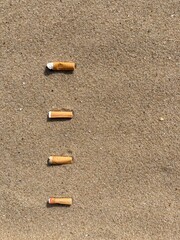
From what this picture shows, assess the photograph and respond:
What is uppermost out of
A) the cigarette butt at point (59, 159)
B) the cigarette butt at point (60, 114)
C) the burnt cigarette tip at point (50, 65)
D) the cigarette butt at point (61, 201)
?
the burnt cigarette tip at point (50, 65)

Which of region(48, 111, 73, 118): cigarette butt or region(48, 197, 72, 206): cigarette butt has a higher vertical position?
region(48, 111, 73, 118): cigarette butt

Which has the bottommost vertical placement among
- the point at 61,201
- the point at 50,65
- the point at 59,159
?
the point at 61,201

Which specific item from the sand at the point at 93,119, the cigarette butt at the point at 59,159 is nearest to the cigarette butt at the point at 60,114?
the sand at the point at 93,119

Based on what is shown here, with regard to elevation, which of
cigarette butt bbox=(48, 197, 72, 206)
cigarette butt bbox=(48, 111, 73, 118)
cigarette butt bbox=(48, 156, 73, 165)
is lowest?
cigarette butt bbox=(48, 197, 72, 206)

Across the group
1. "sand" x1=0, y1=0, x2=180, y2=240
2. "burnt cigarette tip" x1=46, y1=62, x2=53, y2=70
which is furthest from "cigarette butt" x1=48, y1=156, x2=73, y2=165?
"burnt cigarette tip" x1=46, y1=62, x2=53, y2=70

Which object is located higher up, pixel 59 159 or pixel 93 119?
pixel 93 119

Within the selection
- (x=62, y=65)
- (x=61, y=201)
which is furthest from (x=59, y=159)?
(x=62, y=65)

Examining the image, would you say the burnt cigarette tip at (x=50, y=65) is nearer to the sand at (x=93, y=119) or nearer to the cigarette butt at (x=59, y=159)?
the sand at (x=93, y=119)

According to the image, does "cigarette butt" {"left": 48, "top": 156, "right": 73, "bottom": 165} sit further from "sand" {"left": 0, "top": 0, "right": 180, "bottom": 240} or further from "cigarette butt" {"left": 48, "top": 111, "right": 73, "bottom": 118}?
"cigarette butt" {"left": 48, "top": 111, "right": 73, "bottom": 118}

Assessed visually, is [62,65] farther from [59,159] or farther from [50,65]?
[59,159]
